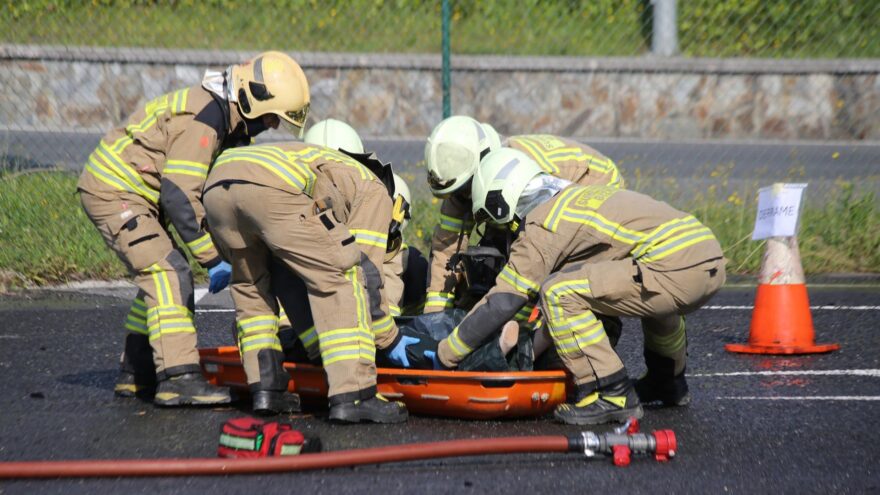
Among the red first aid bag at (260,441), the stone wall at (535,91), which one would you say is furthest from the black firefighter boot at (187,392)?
the stone wall at (535,91)

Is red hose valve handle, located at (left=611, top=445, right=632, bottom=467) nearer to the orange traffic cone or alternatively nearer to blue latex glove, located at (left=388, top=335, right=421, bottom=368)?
blue latex glove, located at (left=388, top=335, right=421, bottom=368)

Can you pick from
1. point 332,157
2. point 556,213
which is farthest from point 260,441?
point 556,213

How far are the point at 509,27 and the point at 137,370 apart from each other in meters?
8.02

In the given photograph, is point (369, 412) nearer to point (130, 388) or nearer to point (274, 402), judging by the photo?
point (274, 402)

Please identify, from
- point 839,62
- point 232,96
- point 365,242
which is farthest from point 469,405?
point 839,62

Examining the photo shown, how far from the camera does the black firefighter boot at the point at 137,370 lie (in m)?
6.00

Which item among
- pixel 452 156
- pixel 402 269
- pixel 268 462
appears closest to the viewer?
pixel 268 462

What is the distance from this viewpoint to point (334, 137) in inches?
259

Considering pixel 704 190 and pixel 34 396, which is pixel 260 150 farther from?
pixel 704 190

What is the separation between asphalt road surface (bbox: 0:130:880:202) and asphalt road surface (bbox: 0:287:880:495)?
3.31 metres

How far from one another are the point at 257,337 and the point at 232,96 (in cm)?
123

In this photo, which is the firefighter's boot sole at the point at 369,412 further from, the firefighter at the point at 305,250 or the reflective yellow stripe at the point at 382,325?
the reflective yellow stripe at the point at 382,325

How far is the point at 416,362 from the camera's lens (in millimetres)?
5625

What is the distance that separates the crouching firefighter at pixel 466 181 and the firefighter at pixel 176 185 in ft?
2.85
